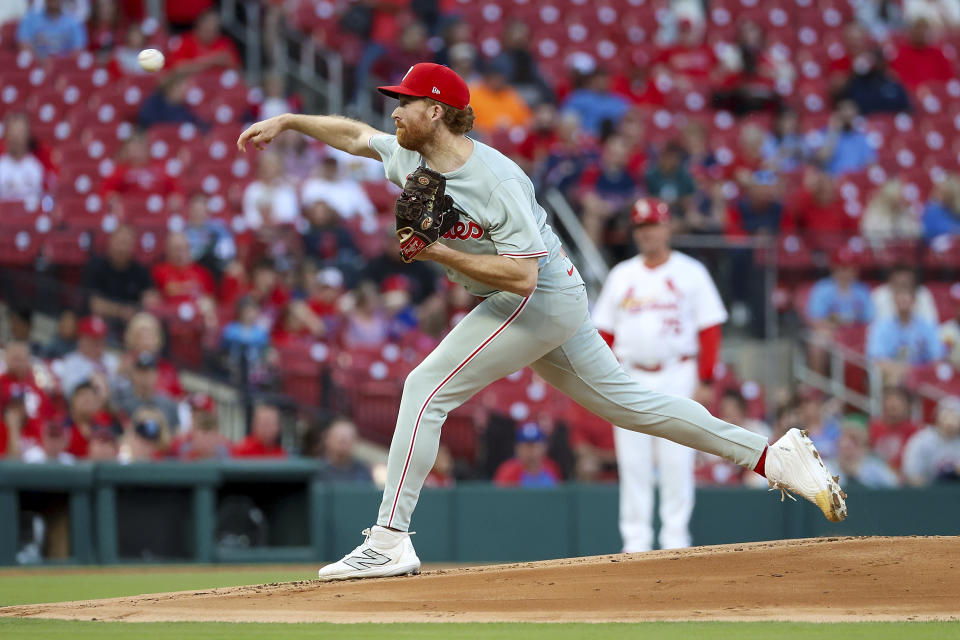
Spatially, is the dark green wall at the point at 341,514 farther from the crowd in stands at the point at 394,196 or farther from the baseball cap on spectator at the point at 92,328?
the baseball cap on spectator at the point at 92,328

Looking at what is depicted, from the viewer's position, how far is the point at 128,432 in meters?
9.82

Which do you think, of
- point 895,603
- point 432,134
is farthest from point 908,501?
point 432,134

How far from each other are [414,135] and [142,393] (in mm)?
5151

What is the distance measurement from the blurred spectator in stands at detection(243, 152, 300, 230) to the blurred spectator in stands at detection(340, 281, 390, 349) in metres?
1.25

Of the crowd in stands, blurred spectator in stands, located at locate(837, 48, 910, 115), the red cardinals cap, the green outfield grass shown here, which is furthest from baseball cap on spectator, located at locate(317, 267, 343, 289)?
blurred spectator in stands, located at locate(837, 48, 910, 115)

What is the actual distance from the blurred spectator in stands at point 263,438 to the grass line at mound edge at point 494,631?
16.0 ft

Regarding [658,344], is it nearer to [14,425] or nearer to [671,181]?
[14,425]

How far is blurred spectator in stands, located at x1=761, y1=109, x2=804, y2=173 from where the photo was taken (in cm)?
1520

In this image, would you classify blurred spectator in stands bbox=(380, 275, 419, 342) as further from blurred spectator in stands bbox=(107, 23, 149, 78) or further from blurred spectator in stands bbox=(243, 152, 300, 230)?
blurred spectator in stands bbox=(107, 23, 149, 78)

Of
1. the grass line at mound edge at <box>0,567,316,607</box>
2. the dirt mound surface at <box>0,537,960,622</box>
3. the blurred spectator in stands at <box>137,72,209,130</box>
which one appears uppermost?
the blurred spectator in stands at <box>137,72,209,130</box>

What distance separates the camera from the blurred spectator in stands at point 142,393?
10.0 m

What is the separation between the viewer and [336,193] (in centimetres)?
1288

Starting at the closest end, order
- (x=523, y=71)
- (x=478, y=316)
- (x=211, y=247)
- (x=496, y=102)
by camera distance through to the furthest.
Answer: (x=478, y=316) < (x=211, y=247) < (x=496, y=102) < (x=523, y=71)

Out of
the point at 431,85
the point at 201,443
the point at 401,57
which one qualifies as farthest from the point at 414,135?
the point at 401,57
